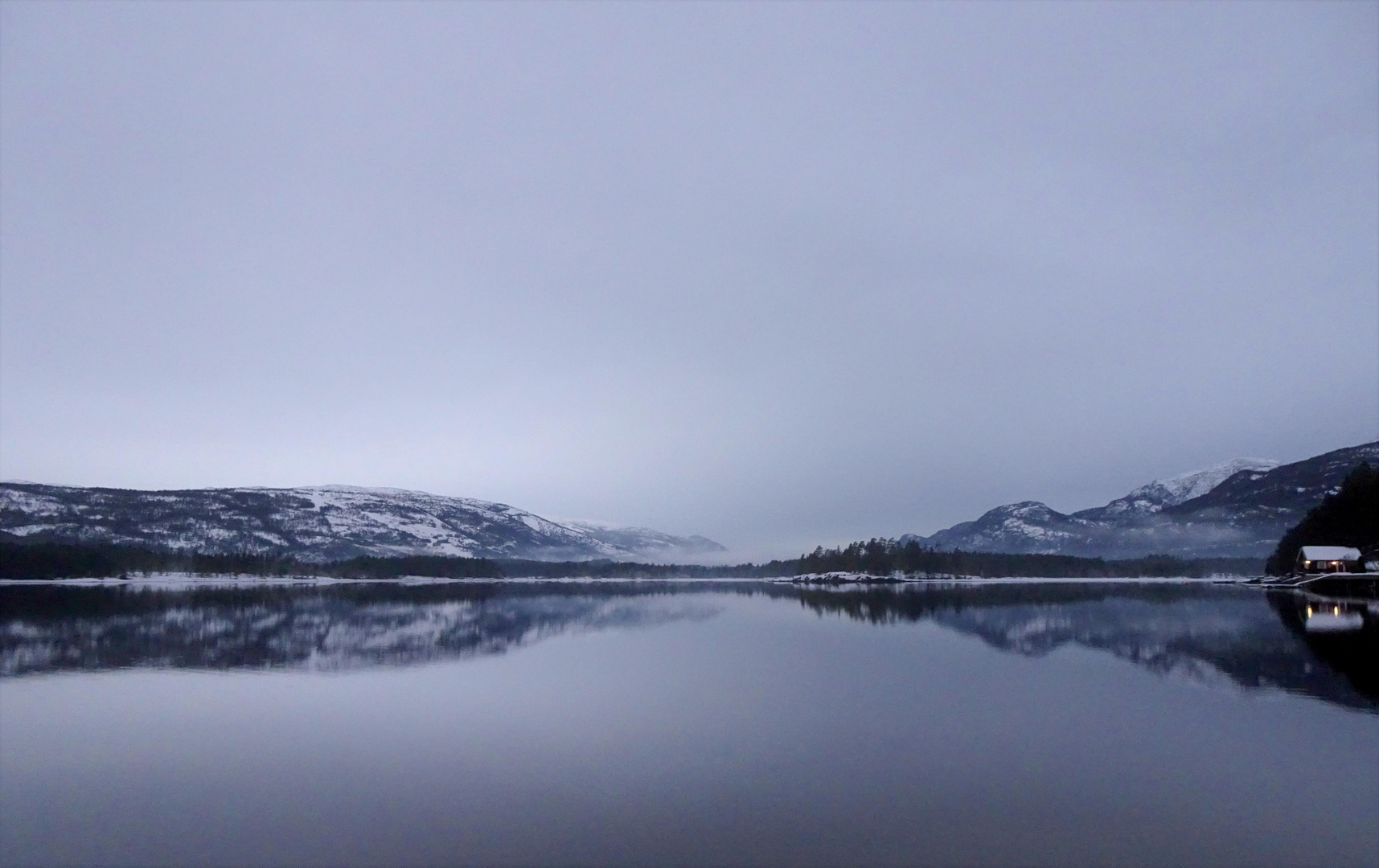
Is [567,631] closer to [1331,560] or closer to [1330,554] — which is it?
[1331,560]

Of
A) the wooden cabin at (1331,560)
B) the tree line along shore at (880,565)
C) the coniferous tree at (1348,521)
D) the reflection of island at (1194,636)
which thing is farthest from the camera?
the tree line along shore at (880,565)

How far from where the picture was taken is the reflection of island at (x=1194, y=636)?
2347 centimetres

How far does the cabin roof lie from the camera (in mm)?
77688

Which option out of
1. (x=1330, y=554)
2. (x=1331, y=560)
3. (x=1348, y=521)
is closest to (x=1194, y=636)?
(x=1331, y=560)

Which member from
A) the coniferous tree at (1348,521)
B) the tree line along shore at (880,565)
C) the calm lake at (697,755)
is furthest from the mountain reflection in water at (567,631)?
the tree line along shore at (880,565)

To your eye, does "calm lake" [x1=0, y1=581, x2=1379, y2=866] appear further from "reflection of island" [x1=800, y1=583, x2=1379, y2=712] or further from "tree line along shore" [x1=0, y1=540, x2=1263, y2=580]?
"tree line along shore" [x1=0, y1=540, x2=1263, y2=580]

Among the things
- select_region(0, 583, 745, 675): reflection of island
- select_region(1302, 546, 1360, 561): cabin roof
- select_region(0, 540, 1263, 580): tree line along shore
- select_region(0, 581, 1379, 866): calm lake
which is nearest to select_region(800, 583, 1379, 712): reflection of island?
select_region(0, 581, 1379, 866): calm lake

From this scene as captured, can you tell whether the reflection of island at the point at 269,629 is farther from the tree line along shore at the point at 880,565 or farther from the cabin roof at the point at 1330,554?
A: the tree line along shore at the point at 880,565

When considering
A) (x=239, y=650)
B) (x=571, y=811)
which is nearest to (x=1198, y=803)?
(x=571, y=811)

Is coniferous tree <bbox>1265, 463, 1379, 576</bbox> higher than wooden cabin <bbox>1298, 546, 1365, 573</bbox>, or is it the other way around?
coniferous tree <bbox>1265, 463, 1379, 576</bbox>

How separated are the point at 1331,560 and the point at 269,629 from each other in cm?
9137

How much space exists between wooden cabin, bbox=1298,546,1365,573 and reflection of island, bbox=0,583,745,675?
6036cm

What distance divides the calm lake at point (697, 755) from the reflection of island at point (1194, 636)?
0.33m

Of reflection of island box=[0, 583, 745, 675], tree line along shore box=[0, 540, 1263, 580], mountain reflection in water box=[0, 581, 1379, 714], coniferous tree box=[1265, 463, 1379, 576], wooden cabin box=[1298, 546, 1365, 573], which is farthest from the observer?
tree line along shore box=[0, 540, 1263, 580]
